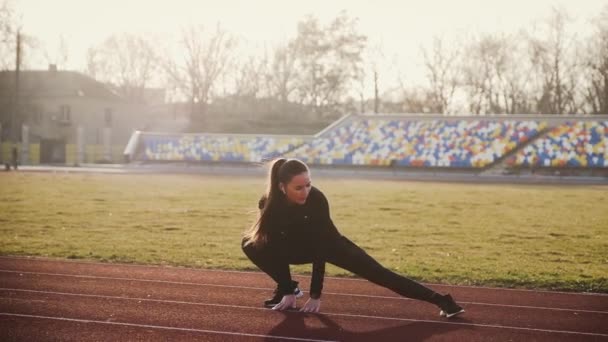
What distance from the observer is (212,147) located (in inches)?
2060

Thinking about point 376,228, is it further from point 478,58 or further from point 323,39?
point 323,39

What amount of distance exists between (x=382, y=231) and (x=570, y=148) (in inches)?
1299

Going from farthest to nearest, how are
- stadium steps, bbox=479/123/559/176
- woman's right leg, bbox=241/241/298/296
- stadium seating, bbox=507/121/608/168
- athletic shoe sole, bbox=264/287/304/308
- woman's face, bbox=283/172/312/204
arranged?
1. stadium steps, bbox=479/123/559/176
2. stadium seating, bbox=507/121/608/168
3. athletic shoe sole, bbox=264/287/304/308
4. woman's right leg, bbox=241/241/298/296
5. woman's face, bbox=283/172/312/204

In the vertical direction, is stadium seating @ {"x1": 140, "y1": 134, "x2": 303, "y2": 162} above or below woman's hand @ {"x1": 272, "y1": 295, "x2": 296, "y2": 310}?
above

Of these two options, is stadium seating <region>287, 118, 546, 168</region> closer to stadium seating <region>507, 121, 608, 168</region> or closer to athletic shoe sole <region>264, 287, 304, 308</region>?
stadium seating <region>507, 121, 608, 168</region>

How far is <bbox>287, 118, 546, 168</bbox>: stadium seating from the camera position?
4469 centimetres

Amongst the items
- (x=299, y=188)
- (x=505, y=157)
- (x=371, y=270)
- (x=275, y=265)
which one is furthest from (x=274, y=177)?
(x=505, y=157)

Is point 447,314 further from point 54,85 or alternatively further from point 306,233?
point 54,85

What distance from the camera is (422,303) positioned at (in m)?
7.41

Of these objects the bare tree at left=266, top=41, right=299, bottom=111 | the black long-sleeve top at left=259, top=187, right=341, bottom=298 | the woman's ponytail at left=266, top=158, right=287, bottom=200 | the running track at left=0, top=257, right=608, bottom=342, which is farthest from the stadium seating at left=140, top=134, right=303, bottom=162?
the woman's ponytail at left=266, top=158, right=287, bottom=200

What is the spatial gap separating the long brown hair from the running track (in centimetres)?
87

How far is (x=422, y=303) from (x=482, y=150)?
3906cm

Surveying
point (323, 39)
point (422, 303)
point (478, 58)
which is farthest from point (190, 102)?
point (422, 303)

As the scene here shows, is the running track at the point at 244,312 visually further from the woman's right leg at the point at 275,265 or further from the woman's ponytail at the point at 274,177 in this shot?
the woman's ponytail at the point at 274,177
